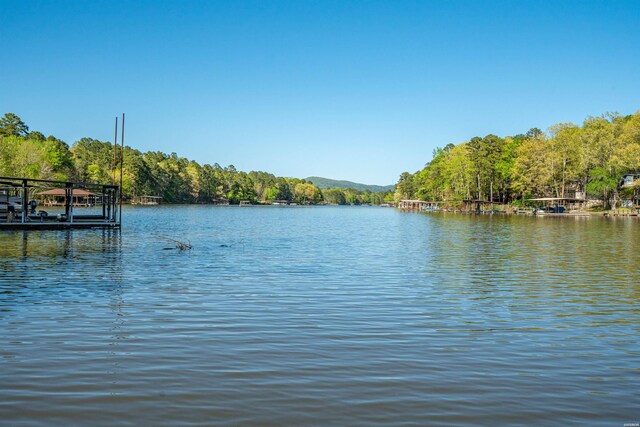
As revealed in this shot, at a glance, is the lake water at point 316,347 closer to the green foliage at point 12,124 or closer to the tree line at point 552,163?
the tree line at point 552,163

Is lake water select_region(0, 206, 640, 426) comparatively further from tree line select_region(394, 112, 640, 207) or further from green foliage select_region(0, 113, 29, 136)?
green foliage select_region(0, 113, 29, 136)

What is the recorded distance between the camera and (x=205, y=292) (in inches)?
630

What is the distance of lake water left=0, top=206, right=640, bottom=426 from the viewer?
6.82m

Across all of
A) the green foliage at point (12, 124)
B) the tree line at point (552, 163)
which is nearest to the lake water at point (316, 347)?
the tree line at point (552, 163)

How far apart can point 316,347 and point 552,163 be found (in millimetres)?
104424

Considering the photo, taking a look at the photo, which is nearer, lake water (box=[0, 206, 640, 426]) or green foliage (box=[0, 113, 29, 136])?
lake water (box=[0, 206, 640, 426])

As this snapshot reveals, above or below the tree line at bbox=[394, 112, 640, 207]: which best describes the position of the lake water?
below

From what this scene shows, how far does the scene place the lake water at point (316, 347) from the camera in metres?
6.82

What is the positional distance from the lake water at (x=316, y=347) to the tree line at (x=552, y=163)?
82.1 metres

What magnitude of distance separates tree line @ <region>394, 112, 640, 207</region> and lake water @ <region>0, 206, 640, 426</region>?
8207 cm

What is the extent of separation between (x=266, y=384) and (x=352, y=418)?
1.69 metres

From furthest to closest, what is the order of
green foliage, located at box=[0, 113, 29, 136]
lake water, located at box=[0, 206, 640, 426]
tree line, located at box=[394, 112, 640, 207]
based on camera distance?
green foliage, located at box=[0, 113, 29, 136] → tree line, located at box=[394, 112, 640, 207] → lake water, located at box=[0, 206, 640, 426]

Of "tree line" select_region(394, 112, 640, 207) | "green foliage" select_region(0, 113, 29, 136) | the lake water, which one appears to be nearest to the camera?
the lake water

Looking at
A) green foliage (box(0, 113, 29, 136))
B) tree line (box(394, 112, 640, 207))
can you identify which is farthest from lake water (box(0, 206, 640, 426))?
green foliage (box(0, 113, 29, 136))
